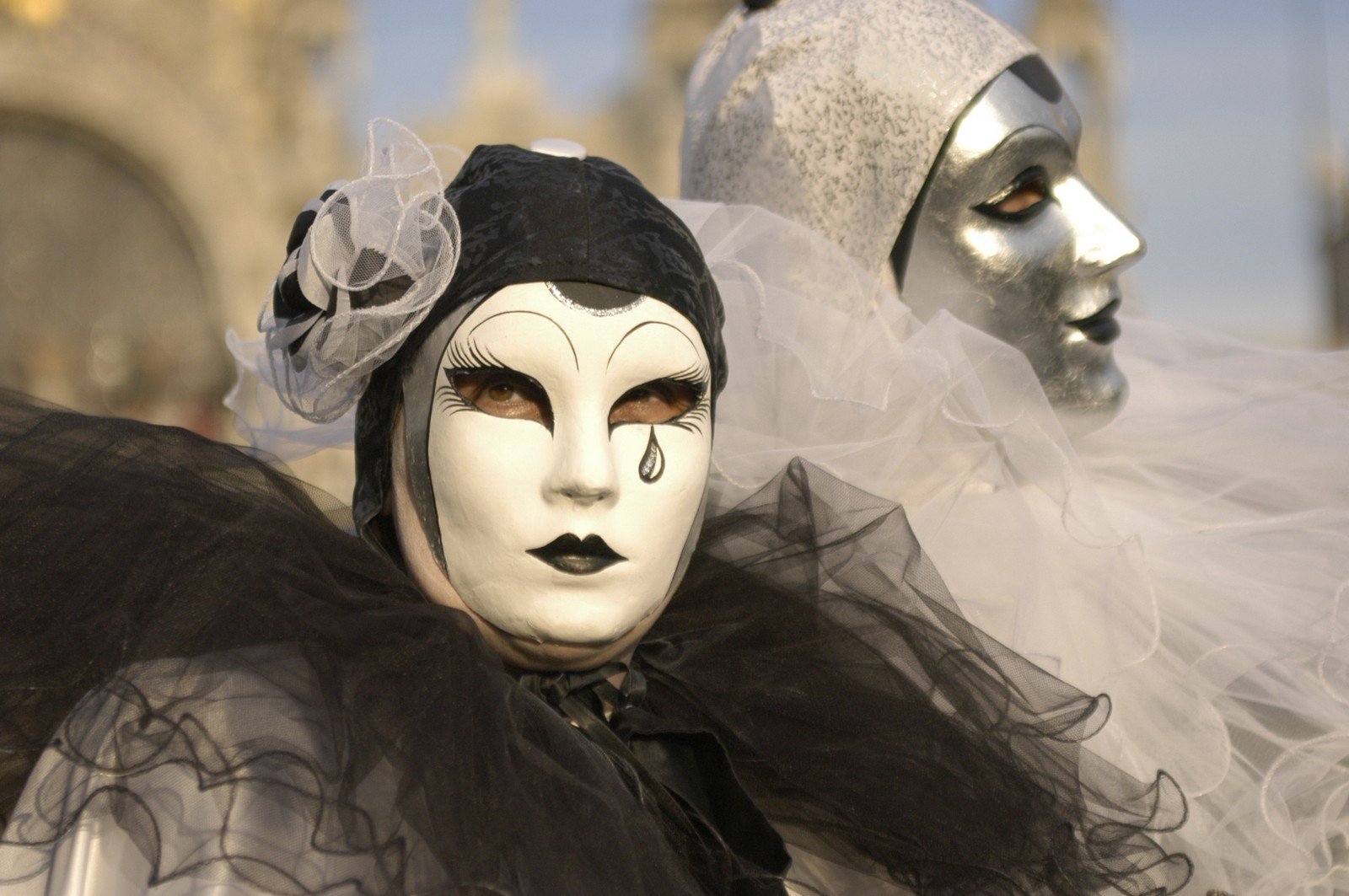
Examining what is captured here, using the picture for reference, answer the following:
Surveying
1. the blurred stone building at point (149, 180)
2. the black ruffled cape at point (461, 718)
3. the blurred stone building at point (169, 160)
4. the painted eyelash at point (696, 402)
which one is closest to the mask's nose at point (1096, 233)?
the black ruffled cape at point (461, 718)

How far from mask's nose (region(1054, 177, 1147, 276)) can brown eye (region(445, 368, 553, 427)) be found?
3.39 feet

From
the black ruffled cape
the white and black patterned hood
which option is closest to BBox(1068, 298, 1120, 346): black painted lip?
the white and black patterned hood

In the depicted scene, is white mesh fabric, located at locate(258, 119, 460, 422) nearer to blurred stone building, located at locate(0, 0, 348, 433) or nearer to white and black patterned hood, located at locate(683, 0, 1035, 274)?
white and black patterned hood, located at locate(683, 0, 1035, 274)

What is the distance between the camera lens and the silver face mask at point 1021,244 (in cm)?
210

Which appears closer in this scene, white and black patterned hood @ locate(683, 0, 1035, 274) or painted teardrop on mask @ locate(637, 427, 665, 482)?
painted teardrop on mask @ locate(637, 427, 665, 482)

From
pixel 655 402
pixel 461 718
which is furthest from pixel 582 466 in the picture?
pixel 461 718

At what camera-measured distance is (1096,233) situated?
6.97 ft

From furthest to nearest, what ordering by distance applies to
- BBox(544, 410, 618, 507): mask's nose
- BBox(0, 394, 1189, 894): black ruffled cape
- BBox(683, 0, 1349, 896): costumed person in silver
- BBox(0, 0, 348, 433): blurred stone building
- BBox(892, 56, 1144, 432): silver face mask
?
1. BBox(0, 0, 348, 433): blurred stone building
2. BBox(892, 56, 1144, 432): silver face mask
3. BBox(683, 0, 1349, 896): costumed person in silver
4. BBox(544, 410, 618, 507): mask's nose
5. BBox(0, 394, 1189, 894): black ruffled cape

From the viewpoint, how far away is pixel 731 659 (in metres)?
1.53

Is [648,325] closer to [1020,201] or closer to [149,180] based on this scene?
[1020,201]

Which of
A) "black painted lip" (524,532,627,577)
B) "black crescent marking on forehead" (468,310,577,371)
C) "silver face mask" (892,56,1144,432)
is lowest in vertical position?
"black painted lip" (524,532,627,577)

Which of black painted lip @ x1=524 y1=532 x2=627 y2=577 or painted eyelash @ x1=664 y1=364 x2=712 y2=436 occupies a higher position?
painted eyelash @ x1=664 y1=364 x2=712 y2=436

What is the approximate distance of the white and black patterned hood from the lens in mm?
2117

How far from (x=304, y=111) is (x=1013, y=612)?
8.96m
